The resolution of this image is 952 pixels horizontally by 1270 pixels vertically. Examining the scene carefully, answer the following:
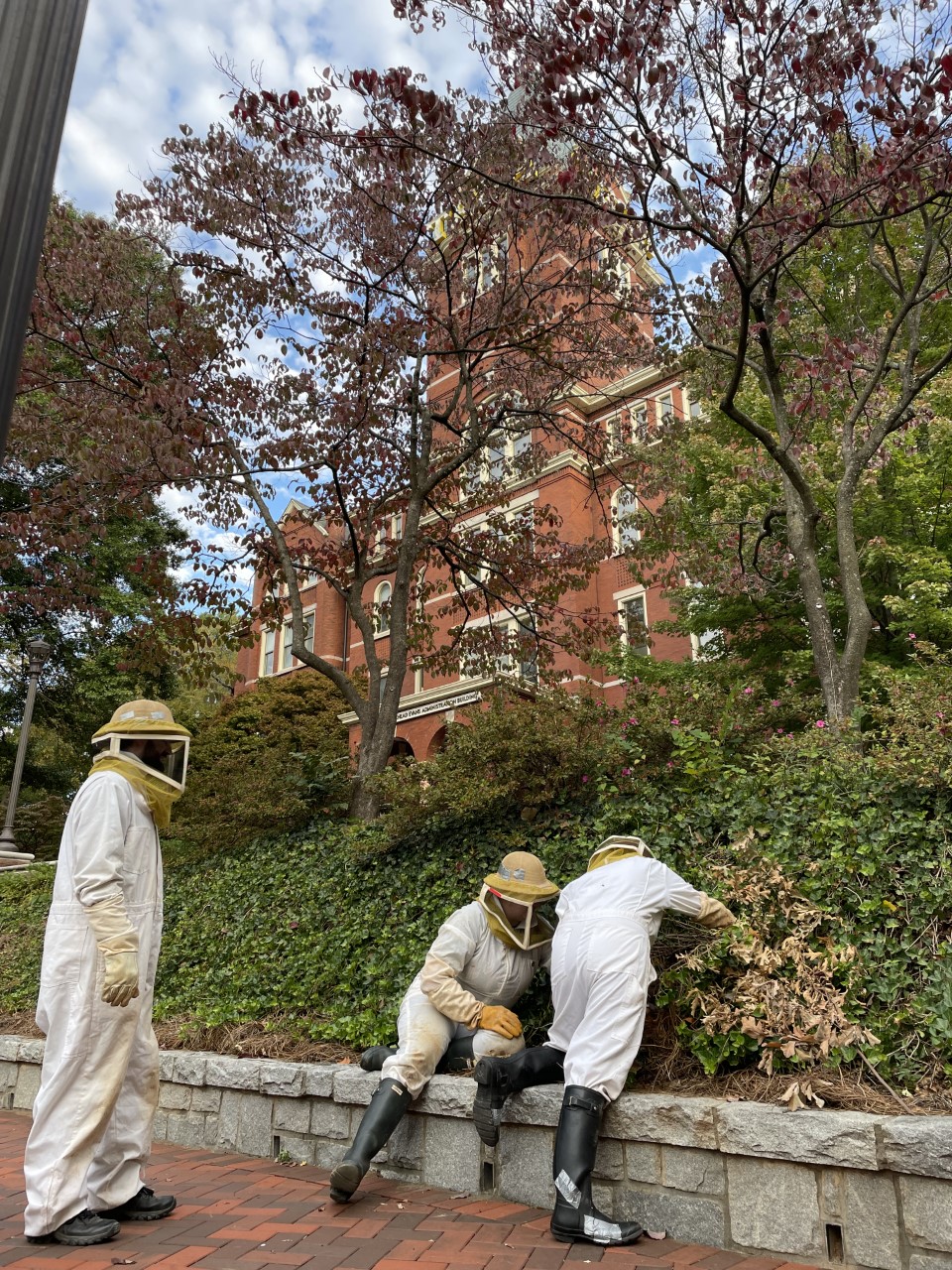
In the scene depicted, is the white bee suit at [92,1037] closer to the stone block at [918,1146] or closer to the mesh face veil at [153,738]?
the mesh face veil at [153,738]

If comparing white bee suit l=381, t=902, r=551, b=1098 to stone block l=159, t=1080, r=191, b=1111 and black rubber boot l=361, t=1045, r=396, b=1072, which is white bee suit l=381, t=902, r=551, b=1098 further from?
stone block l=159, t=1080, r=191, b=1111

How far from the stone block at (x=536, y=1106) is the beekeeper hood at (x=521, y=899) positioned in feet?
2.38

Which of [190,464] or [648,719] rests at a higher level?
[190,464]

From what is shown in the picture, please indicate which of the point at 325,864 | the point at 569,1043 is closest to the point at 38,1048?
the point at 325,864

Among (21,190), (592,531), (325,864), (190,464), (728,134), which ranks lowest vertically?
(325,864)

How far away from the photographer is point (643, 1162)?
12.7ft

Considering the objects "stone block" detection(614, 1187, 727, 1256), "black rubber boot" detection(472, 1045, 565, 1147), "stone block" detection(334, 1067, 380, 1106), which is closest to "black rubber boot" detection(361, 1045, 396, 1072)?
"stone block" detection(334, 1067, 380, 1106)

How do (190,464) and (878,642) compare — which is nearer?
(190,464)

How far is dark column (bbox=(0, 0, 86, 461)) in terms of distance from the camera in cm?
130

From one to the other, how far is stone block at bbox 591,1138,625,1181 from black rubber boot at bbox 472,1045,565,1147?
0.37 meters

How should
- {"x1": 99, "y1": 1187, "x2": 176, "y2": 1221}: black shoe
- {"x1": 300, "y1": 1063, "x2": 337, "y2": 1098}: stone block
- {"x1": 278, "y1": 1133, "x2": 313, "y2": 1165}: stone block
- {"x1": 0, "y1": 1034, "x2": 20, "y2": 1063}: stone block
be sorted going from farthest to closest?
{"x1": 0, "y1": 1034, "x2": 20, "y2": 1063}: stone block → {"x1": 278, "y1": 1133, "x2": 313, "y2": 1165}: stone block → {"x1": 300, "y1": 1063, "x2": 337, "y2": 1098}: stone block → {"x1": 99, "y1": 1187, "x2": 176, "y2": 1221}: black shoe

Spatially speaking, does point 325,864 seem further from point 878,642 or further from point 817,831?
point 878,642

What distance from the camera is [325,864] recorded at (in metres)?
7.68

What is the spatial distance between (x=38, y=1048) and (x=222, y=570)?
548 centimetres
